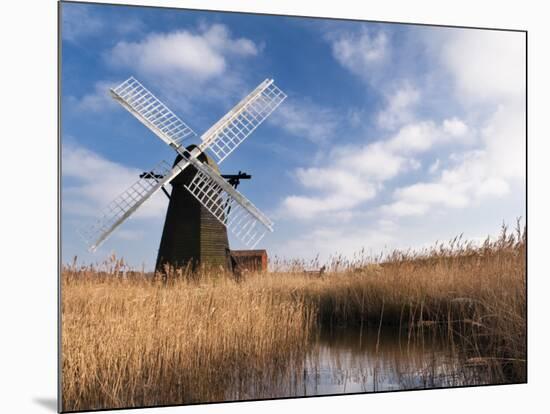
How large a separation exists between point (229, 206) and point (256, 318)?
1.82 meters

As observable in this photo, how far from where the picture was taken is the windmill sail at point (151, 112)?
17.7 feet

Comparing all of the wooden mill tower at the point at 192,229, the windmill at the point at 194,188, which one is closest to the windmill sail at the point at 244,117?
the windmill at the point at 194,188

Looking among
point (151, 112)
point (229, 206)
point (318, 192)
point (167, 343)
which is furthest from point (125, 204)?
point (229, 206)

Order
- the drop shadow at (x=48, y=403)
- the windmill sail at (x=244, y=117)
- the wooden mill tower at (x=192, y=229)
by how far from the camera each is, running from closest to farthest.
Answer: the drop shadow at (x=48, y=403), the windmill sail at (x=244, y=117), the wooden mill tower at (x=192, y=229)

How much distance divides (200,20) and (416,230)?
253 centimetres

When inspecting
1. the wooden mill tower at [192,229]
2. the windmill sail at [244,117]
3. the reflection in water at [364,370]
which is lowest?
the reflection in water at [364,370]

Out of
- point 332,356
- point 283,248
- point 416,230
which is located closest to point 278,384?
point 332,356

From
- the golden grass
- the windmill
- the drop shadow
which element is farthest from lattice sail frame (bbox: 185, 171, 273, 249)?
the drop shadow

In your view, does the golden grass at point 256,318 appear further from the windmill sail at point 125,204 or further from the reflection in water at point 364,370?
the windmill sail at point 125,204

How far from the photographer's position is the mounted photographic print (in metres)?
5.28

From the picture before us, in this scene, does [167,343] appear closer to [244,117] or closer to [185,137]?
[244,117]

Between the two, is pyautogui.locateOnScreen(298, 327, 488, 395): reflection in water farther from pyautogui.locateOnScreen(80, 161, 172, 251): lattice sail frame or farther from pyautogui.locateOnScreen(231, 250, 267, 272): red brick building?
pyautogui.locateOnScreen(80, 161, 172, 251): lattice sail frame

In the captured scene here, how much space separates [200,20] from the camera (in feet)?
17.7

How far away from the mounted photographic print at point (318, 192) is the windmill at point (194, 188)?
0.13ft
